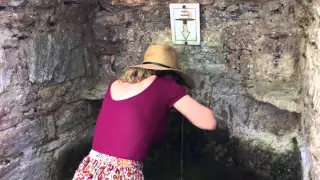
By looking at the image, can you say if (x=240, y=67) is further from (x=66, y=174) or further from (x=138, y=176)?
(x=66, y=174)

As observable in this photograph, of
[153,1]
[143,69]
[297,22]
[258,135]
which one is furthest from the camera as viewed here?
[153,1]

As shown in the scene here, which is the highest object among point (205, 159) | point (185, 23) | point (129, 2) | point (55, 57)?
point (129, 2)

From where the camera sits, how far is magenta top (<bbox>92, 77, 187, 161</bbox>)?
173 centimetres

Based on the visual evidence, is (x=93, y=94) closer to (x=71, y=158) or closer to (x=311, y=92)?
(x=71, y=158)

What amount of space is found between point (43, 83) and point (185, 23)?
0.88 metres

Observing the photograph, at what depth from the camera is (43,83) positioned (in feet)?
7.08

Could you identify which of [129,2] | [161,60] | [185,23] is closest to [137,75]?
[161,60]

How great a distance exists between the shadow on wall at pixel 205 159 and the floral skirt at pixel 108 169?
608mm

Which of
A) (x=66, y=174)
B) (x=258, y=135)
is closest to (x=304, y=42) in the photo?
(x=258, y=135)

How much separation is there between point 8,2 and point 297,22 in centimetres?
146

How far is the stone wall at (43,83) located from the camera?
1.96 meters

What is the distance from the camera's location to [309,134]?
5.58ft

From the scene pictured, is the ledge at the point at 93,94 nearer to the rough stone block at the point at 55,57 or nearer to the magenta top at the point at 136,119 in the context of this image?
the rough stone block at the point at 55,57

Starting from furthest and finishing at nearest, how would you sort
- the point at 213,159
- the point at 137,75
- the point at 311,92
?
the point at 213,159
the point at 137,75
the point at 311,92
